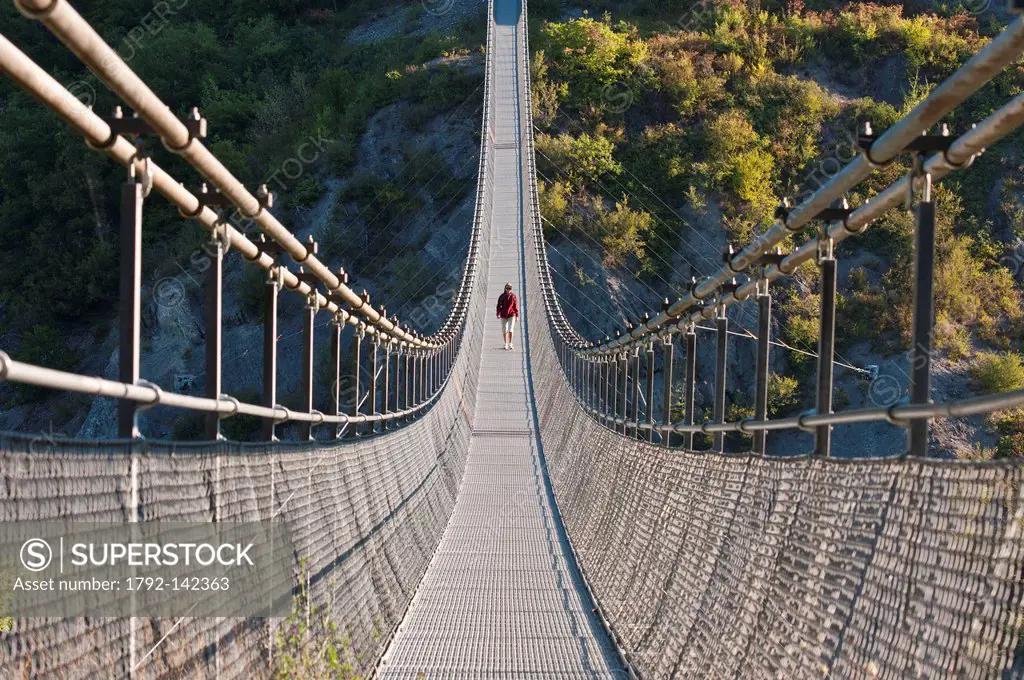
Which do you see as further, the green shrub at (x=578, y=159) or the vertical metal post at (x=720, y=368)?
the green shrub at (x=578, y=159)

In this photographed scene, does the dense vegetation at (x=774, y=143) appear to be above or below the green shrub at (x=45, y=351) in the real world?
above

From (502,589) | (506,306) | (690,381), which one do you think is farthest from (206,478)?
(506,306)

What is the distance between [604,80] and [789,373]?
9.52 meters

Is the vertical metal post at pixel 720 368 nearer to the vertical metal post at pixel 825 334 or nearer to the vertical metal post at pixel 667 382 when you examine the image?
the vertical metal post at pixel 667 382

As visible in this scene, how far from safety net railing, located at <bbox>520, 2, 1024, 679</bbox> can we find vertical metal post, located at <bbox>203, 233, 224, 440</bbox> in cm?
118

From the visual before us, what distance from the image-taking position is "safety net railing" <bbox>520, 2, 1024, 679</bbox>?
1.57 m

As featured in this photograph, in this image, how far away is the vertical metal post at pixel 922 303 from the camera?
2012 mm

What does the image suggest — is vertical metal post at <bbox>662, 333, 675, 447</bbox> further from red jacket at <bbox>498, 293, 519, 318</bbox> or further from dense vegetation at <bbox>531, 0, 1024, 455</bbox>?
dense vegetation at <bbox>531, 0, 1024, 455</bbox>

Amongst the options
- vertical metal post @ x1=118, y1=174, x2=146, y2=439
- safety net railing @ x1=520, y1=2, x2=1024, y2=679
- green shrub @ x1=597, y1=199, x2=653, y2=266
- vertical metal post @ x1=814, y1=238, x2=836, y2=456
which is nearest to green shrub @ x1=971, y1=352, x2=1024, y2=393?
green shrub @ x1=597, y1=199, x2=653, y2=266

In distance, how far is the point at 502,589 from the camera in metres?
5.55

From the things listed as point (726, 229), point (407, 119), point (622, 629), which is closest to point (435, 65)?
point (407, 119)

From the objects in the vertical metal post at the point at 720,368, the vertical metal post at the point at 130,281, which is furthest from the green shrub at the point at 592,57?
the vertical metal post at the point at 130,281

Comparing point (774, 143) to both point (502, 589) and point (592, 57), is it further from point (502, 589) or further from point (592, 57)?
point (502, 589)

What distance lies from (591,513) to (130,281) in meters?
4.55
